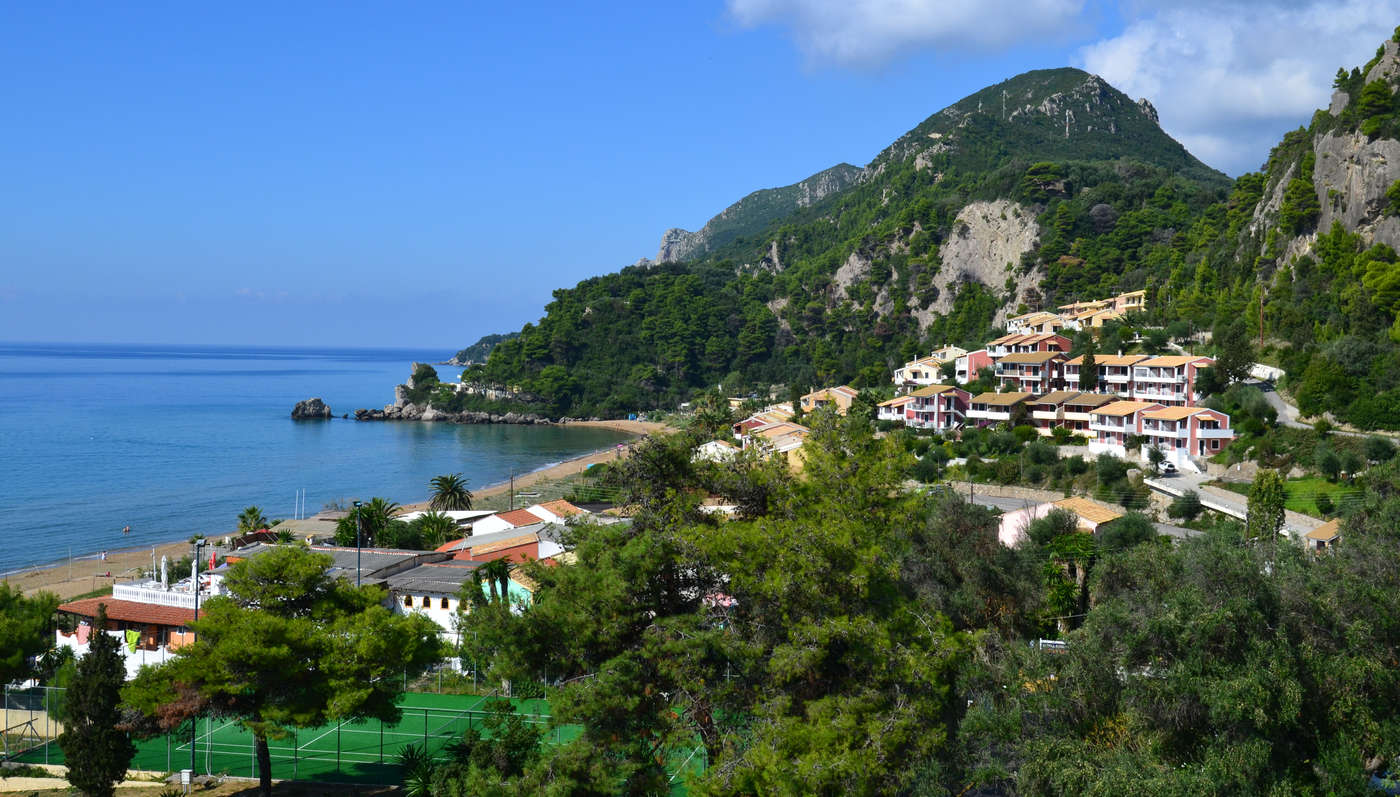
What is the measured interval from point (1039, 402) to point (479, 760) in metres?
43.3

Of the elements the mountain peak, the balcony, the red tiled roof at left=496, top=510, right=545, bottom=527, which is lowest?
the red tiled roof at left=496, top=510, right=545, bottom=527

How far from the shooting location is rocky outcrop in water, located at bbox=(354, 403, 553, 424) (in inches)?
3917

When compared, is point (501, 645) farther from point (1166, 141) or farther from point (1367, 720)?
point (1166, 141)

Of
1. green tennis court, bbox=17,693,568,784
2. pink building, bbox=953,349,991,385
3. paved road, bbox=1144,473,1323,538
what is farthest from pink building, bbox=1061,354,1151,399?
green tennis court, bbox=17,693,568,784

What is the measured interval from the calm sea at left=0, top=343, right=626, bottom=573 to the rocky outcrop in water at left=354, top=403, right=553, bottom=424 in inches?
130

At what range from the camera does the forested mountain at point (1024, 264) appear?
1843 inches

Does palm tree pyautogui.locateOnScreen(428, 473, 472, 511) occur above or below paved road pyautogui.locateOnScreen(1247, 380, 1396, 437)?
below

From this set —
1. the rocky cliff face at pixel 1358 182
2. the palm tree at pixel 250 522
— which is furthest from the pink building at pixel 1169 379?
the palm tree at pixel 250 522

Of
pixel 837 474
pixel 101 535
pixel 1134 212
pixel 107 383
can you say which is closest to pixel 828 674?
pixel 837 474

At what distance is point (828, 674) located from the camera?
465 inches

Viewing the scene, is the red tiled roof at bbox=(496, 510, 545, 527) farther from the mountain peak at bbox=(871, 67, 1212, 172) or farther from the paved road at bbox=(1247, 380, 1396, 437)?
the mountain peak at bbox=(871, 67, 1212, 172)

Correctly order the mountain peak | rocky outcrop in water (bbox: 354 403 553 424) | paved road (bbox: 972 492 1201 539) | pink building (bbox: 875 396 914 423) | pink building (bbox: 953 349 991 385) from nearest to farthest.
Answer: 1. paved road (bbox: 972 492 1201 539)
2. pink building (bbox: 875 396 914 423)
3. pink building (bbox: 953 349 991 385)
4. rocky outcrop in water (bbox: 354 403 553 424)
5. the mountain peak

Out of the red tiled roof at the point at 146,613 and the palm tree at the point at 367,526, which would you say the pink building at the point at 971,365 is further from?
the red tiled roof at the point at 146,613

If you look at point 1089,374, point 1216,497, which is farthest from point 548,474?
point 1216,497
